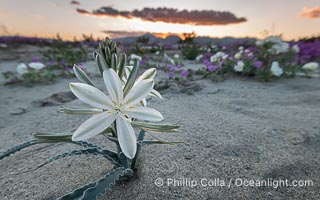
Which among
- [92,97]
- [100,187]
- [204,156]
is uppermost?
[92,97]

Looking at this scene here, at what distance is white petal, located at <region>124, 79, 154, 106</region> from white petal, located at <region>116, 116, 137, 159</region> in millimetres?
73

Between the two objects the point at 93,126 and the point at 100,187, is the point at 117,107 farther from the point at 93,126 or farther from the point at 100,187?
the point at 100,187

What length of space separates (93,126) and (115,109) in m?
0.09

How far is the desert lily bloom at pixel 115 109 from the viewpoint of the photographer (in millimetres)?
682

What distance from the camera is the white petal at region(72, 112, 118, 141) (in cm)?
66

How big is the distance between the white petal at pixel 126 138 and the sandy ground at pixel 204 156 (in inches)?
14.7

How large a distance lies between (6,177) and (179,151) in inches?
40.0

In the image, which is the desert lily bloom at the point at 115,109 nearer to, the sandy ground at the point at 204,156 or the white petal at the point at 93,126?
the white petal at the point at 93,126

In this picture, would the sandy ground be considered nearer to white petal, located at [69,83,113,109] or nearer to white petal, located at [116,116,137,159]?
white petal, located at [116,116,137,159]

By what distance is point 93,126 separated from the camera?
69 cm

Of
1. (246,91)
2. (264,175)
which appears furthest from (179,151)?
(246,91)

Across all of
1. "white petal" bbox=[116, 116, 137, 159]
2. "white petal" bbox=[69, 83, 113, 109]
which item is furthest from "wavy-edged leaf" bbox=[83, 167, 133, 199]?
"white petal" bbox=[69, 83, 113, 109]

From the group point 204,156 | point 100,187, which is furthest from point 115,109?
point 204,156

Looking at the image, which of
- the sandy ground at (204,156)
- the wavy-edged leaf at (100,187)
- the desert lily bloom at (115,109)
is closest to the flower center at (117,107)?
the desert lily bloom at (115,109)
